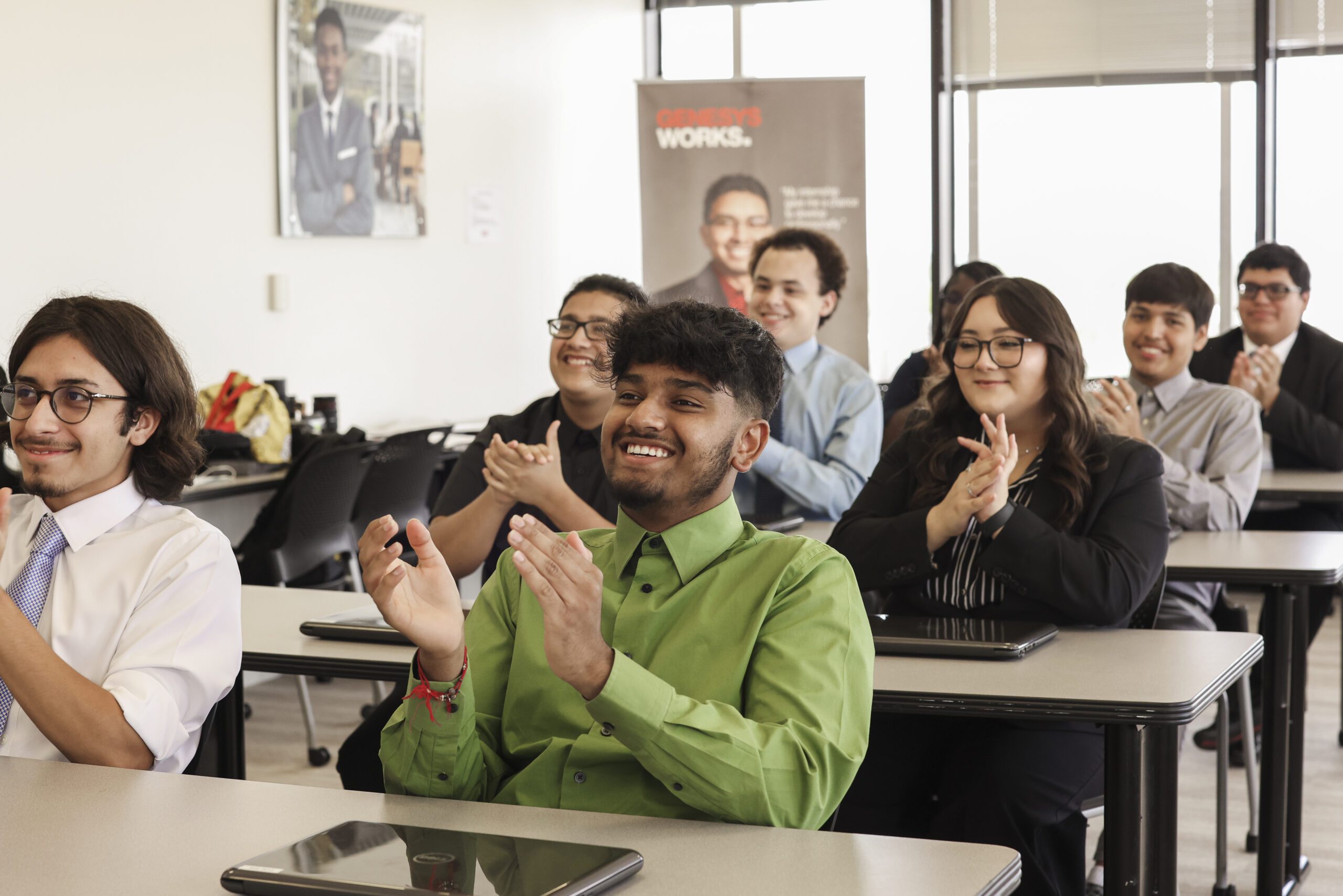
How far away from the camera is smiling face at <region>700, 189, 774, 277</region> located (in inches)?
263

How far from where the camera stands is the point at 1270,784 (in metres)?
2.73

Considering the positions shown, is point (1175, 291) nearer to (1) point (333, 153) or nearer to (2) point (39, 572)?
(2) point (39, 572)

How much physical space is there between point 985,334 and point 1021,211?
4.81 m

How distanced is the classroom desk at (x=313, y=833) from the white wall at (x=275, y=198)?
3.10m

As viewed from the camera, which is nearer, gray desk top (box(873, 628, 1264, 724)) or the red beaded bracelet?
the red beaded bracelet

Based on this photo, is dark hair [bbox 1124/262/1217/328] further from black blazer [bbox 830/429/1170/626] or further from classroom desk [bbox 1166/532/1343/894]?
black blazer [bbox 830/429/1170/626]

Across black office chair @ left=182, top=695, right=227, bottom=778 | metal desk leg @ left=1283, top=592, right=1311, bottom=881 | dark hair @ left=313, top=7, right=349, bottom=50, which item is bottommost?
metal desk leg @ left=1283, top=592, right=1311, bottom=881

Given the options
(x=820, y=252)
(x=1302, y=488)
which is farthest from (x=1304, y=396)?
(x=820, y=252)

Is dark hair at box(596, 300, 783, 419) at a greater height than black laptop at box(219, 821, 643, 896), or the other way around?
dark hair at box(596, 300, 783, 419)

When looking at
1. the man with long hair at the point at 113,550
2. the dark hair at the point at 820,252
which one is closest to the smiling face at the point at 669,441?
the man with long hair at the point at 113,550

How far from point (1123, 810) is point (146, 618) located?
125 cm

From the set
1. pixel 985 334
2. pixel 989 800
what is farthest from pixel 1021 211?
pixel 989 800

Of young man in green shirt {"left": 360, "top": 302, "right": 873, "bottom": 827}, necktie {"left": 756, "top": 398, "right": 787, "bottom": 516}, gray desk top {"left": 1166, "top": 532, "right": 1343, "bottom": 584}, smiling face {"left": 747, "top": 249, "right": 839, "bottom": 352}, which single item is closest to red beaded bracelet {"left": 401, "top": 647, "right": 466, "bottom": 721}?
young man in green shirt {"left": 360, "top": 302, "right": 873, "bottom": 827}

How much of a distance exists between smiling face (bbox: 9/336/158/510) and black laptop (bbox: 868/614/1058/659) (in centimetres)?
106
